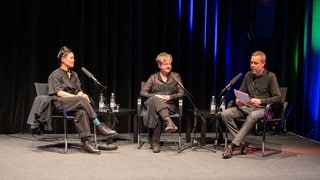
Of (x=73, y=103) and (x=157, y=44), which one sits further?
(x=157, y=44)

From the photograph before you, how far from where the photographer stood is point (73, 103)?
18.7 feet

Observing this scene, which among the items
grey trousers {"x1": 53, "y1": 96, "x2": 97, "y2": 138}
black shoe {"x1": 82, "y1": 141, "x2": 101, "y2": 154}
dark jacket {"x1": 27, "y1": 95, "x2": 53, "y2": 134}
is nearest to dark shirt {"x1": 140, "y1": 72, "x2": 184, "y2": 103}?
grey trousers {"x1": 53, "y1": 96, "x2": 97, "y2": 138}

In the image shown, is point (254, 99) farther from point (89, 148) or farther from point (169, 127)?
point (89, 148)

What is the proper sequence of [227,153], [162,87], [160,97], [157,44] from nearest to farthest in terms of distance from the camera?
1. [227,153]
2. [160,97]
3. [162,87]
4. [157,44]

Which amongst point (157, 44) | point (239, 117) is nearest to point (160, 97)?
point (239, 117)

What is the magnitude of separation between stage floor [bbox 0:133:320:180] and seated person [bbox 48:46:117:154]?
0.22 metres

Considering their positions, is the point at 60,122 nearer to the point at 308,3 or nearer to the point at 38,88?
the point at 38,88

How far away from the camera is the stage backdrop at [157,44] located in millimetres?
6977

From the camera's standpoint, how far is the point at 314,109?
7.13 metres

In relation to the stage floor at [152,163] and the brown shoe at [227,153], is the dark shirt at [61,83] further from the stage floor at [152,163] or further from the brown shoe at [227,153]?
the brown shoe at [227,153]

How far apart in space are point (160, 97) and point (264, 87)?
1257 millimetres

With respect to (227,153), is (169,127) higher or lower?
higher

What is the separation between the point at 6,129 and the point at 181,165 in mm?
3102

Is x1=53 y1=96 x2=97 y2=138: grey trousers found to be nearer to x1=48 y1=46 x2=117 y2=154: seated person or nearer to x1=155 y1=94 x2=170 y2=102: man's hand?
x1=48 y1=46 x2=117 y2=154: seated person
